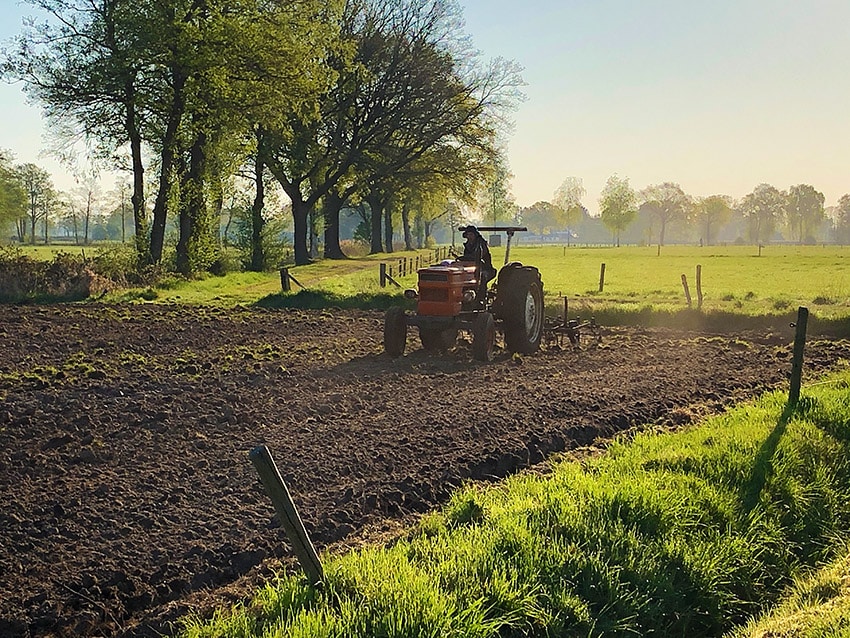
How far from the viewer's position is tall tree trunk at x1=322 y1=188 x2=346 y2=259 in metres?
48.5

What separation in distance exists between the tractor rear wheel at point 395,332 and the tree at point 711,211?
130m

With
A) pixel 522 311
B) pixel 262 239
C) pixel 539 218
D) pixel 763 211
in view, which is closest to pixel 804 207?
pixel 763 211

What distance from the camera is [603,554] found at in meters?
5.00

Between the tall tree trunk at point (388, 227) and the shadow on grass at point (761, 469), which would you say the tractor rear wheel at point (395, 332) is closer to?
the shadow on grass at point (761, 469)

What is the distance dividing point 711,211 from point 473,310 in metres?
132

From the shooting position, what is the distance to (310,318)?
59.6ft

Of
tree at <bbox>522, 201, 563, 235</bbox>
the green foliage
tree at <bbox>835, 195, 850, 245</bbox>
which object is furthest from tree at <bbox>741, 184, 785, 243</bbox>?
the green foliage

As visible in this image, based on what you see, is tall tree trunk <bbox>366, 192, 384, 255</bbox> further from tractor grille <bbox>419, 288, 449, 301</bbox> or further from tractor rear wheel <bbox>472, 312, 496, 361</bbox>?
tractor rear wheel <bbox>472, 312, 496, 361</bbox>

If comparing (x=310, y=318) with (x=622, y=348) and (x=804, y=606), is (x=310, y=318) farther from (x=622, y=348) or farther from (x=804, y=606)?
(x=804, y=606)

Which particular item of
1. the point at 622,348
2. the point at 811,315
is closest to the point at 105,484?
the point at 622,348

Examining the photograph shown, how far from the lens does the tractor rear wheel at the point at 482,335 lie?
1201 cm

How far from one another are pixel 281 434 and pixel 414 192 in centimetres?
4000

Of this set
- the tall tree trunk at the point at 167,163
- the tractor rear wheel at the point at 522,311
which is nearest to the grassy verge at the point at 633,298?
the tall tree trunk at the point at 167,163

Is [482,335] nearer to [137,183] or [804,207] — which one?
[137,183]
